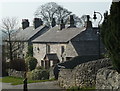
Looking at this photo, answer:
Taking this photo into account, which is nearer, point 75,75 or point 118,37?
point 118,37

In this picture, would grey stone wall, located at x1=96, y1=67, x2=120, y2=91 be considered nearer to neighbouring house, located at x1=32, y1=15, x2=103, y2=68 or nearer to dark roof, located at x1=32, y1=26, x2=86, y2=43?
neighbouring house, located at x1=32, y1=15, x2=103, y2=68

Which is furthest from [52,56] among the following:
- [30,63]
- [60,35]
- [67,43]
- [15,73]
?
[15,73]

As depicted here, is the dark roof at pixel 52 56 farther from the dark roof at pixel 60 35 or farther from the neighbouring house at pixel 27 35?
A: the neighbouring house at pixel 27 35

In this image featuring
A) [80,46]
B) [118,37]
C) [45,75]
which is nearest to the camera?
[118,37]

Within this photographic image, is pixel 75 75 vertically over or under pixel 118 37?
under

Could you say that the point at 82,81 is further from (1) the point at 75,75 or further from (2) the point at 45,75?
(2) the point at 45,75

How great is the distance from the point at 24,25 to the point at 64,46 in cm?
2149

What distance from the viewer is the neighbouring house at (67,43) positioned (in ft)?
133

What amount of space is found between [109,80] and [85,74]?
20.1 feet

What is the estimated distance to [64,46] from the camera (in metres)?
41.5

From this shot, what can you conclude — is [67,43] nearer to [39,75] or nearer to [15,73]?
[15,73]

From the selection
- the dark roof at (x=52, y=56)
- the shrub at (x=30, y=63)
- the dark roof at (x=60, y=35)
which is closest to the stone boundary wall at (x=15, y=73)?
the shrub at (x=30, y=63)

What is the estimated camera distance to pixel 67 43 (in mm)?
40719

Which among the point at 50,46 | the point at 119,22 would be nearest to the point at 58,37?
the point at 50,46
